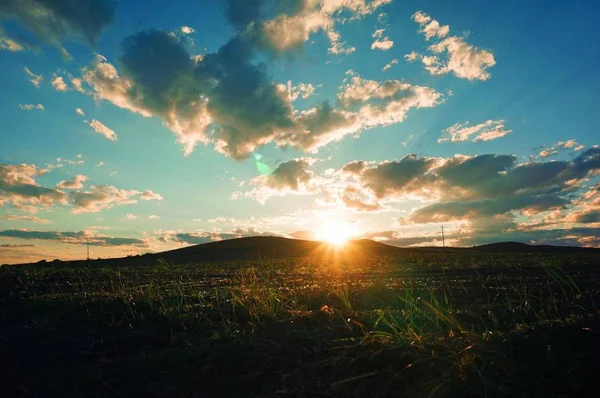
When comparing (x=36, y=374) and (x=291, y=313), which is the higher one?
(x=291, y=313)

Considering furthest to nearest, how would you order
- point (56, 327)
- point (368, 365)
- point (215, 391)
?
point (56, 327) → point (215, 391) → point (368, 365)

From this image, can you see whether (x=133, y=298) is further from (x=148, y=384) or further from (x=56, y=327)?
(x=148, y=384)

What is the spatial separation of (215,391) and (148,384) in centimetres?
85

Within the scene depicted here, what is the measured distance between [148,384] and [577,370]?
12.6ft

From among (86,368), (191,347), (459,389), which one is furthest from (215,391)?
(459,389)

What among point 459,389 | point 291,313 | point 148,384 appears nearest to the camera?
point 459,389

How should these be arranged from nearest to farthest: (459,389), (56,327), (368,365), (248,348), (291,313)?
(459,389)
(368,365)
(248,348)
(291,313)
(56,327)

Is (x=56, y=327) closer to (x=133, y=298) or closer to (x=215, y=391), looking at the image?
(x=133, y=298)

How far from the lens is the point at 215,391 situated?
3926 millimetres

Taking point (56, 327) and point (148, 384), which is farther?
point (56, 327)

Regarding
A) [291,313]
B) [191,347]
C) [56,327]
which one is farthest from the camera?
[56,327]

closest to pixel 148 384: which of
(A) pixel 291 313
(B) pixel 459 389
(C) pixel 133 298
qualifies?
(A) pixel 291 313

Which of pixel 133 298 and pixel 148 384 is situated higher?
pixel 133 298

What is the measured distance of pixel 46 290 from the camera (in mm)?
10891
